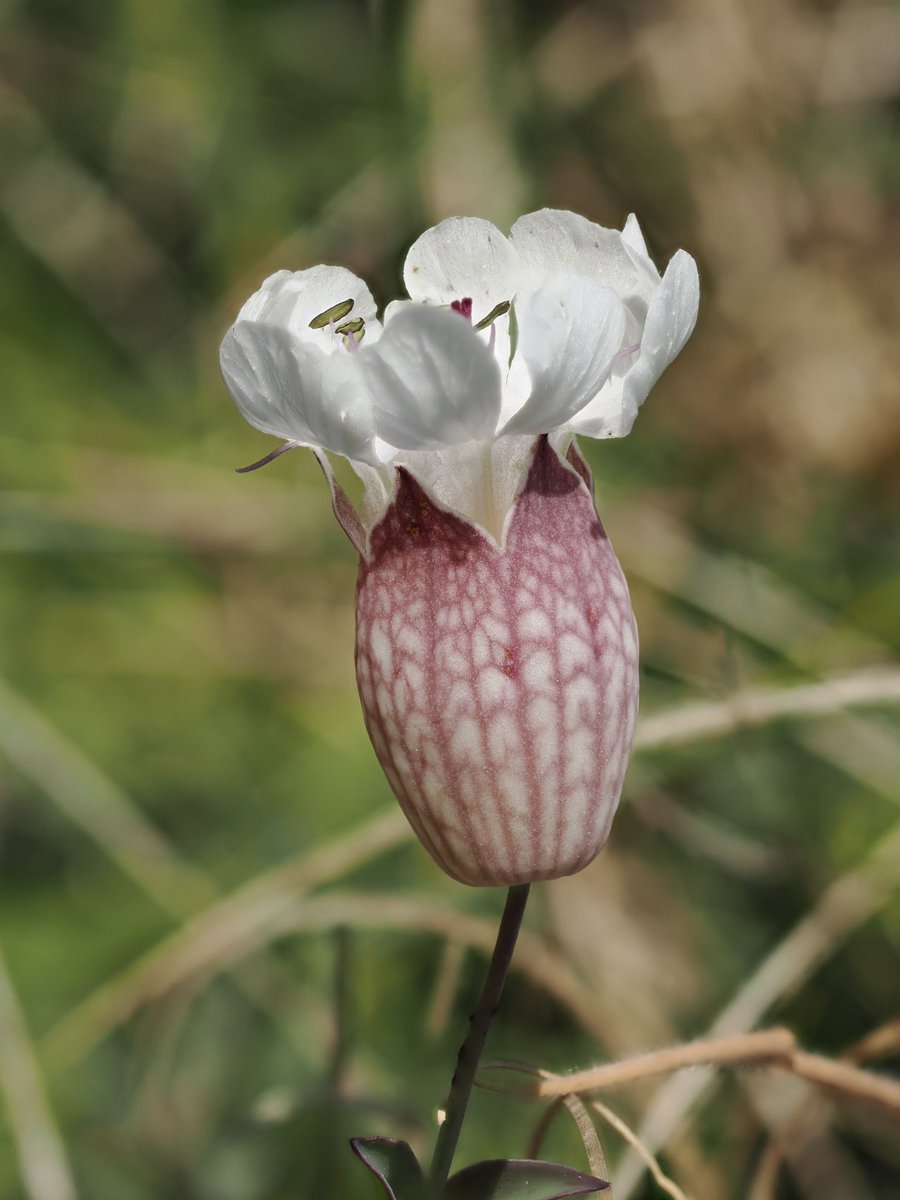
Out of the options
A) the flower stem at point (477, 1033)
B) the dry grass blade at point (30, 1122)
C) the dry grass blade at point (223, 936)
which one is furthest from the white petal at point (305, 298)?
the dry grass blade at point (30, 1122)

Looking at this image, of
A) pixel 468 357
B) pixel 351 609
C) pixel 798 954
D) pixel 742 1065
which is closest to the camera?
pixel 468 357

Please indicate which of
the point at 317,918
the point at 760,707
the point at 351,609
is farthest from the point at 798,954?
the point at 351,609

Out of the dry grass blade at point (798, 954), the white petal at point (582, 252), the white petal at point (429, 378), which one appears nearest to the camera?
the white petal at point (429, 378)

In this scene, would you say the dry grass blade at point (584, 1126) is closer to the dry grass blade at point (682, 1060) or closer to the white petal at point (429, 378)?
the dry grass blade at point (682, 1060)

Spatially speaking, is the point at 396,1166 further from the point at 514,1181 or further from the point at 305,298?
the point at 305,298

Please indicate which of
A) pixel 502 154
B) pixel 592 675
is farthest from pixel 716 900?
pixel 502 154

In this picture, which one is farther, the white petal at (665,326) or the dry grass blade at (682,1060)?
the dry grass blade at (682,1060)

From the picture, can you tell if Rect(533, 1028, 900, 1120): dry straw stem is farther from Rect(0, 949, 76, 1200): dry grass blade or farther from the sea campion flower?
Rect(0, 949, 76, 1200): dry grass blade
